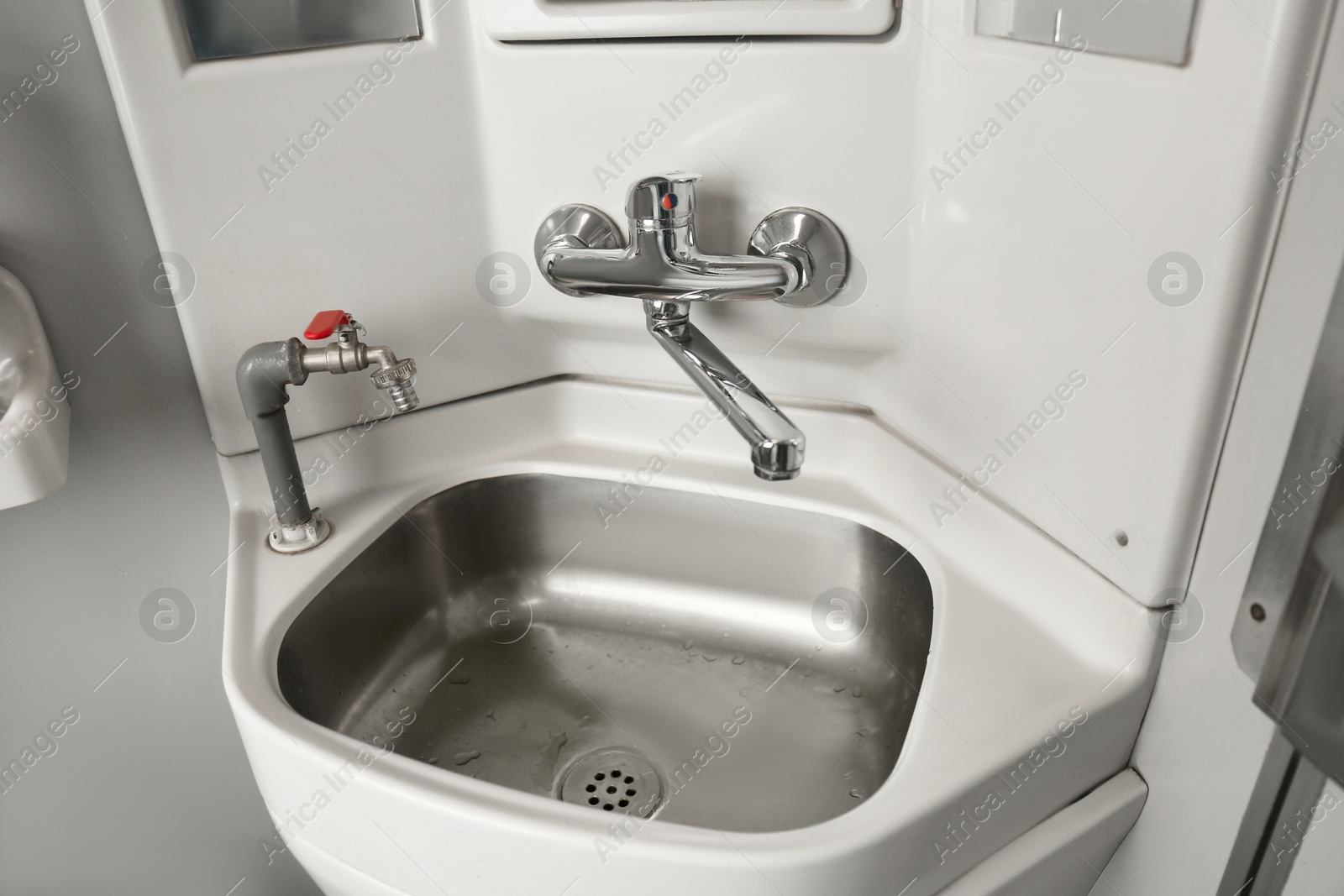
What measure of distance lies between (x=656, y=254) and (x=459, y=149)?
25cm

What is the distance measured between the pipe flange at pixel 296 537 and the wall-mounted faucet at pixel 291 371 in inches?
1.7

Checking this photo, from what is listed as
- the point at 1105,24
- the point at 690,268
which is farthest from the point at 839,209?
the point at 1105,24

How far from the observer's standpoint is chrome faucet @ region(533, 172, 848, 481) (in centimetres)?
73

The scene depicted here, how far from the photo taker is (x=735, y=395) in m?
0.70

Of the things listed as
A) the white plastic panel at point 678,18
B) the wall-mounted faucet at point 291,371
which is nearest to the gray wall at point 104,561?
the wall-mounted faucet at point 291,371

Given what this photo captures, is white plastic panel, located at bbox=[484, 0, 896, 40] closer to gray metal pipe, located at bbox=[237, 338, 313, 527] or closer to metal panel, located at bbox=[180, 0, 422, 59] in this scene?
metal panel, located at bbox=[180, 0, 422, 59]

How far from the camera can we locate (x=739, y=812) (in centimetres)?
77

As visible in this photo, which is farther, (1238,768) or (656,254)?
(656,254)

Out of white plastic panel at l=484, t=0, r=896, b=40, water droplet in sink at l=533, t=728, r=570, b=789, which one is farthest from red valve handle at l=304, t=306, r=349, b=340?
water droplet in sink at l=533, t=728, r=570, b=789

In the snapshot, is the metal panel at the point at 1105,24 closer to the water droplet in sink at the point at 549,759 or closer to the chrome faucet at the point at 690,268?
the chrome faucet at the point at 690,268

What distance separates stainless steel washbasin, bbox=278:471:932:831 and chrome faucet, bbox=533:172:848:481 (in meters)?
Result: 0.19

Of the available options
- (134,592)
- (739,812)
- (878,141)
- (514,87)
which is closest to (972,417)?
(878,141)

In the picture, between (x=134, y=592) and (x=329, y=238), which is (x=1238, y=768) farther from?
(x=134, y=592)

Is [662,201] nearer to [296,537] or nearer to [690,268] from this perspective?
[690,268]
